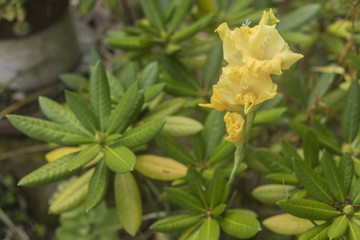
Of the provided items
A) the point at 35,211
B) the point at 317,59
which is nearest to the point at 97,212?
the point at 35,211

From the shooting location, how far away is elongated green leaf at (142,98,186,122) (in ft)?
4.43

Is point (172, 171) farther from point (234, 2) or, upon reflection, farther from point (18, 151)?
point (18, 151)

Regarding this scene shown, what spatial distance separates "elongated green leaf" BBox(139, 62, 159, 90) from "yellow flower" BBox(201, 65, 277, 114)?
473 millimetres

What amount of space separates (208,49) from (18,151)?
104 cm

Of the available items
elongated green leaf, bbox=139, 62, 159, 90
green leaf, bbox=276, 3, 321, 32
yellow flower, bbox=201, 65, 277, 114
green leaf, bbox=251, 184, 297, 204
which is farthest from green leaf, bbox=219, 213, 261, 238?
green leaf, bbox=276, 3, 321, 32

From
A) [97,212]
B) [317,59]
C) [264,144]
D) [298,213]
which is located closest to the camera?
[298,213]

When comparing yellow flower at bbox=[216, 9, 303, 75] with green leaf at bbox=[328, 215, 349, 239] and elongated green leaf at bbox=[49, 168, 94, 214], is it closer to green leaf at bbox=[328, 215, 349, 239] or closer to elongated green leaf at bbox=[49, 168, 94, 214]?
green leaf at bbox=[328, 215, 349, 239]

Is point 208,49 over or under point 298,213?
over

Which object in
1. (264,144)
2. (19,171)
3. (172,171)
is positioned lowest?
(264,144)

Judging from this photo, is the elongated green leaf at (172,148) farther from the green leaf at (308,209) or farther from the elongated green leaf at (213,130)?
the green leaf at (308,209)

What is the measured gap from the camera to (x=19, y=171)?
2.12m

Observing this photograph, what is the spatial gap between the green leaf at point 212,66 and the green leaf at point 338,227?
610 millimetres

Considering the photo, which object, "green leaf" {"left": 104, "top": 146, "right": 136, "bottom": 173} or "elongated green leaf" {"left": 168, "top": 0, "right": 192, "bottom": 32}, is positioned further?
"elongated green leaf" {"left": 168, "top": 0, "right": 192, "bottom": 32}

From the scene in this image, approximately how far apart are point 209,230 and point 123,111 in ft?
1.24
